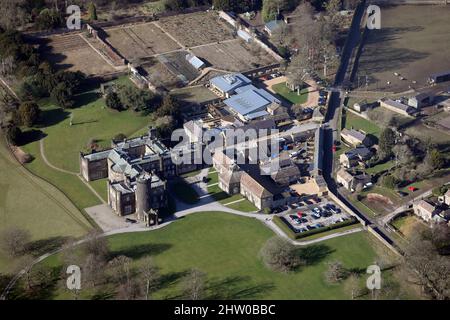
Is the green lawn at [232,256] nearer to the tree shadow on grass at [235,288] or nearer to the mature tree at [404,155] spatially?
the tree shadow on grass at [235,288]

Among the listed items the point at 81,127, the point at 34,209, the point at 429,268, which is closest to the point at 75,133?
the point at 81,127

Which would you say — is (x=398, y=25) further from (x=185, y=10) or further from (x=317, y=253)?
(x=317, y=253)

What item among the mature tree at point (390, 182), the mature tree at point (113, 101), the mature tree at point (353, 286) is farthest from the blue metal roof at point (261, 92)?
the mature tree at point (353, 286)

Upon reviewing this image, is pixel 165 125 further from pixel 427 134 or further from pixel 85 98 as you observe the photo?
pixel 427 134

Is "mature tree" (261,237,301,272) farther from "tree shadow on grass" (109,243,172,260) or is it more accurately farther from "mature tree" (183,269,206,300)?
"tree shadow on grass" (109,243,172,260)

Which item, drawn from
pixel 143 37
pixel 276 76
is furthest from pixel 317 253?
pixel 143 37

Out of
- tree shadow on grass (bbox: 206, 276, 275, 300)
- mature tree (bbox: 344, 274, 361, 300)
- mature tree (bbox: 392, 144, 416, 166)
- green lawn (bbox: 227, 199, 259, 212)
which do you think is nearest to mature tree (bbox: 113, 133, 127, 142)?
green lawn (bbox: 227, 199, 259, 212)
